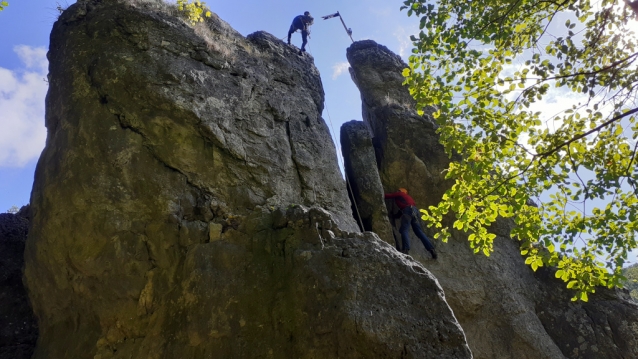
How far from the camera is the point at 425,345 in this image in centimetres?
583

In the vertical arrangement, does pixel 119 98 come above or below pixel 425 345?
above

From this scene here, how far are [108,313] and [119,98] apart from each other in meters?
4.08

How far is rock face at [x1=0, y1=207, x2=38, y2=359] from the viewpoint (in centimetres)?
827

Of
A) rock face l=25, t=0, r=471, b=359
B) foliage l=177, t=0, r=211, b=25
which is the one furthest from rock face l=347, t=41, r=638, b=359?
foliage l=177, t=0, r=211, b=25

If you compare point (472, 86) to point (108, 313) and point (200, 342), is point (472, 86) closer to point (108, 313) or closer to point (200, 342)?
point (200, 342)

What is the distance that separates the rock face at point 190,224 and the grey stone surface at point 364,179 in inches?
67.0

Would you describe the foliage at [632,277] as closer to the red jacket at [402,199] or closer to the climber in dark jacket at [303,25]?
the red jacket at [402,199]

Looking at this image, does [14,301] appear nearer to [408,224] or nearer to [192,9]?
[192,9]

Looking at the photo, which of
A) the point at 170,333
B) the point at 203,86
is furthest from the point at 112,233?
the point at 203,86

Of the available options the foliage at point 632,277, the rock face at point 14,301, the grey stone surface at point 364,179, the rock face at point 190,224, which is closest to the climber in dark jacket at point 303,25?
the grey stone surface at point 364,179

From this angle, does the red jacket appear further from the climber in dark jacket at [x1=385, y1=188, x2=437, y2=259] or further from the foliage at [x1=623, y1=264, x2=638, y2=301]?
the foliage at [x1=623, y1=264, x2=638, y2=301]

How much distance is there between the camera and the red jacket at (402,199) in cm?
1204

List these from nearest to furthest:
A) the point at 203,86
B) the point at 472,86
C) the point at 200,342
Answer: the point at 200,342 → the point at 472,86 → the point at 203,86

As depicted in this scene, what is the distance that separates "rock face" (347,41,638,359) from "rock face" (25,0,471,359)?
11.2 ft
